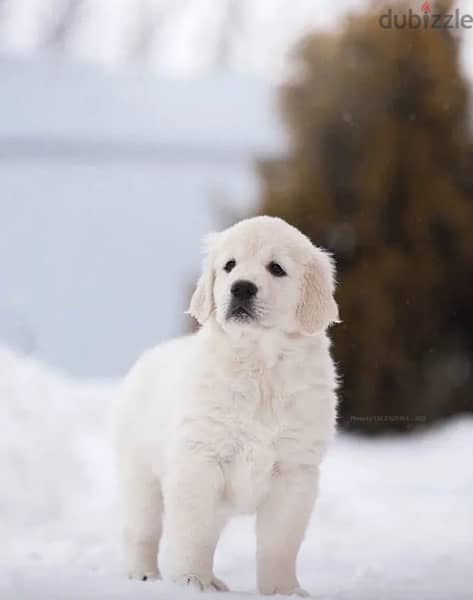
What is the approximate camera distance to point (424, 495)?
16.2 ft

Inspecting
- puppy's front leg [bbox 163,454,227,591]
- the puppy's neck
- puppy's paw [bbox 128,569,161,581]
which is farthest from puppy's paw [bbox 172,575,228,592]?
the puppy's neck

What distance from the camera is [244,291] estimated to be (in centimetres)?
270

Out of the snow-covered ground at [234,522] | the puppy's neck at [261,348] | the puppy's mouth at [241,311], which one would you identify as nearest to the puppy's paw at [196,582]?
the snow-covered ground at [234,522]

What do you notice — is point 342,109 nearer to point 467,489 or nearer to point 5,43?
point 5,43

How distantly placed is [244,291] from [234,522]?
2.07 meters

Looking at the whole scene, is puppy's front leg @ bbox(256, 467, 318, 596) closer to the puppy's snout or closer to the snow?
the puppy's snout

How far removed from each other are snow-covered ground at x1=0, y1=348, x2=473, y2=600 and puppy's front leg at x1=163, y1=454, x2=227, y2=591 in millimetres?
185

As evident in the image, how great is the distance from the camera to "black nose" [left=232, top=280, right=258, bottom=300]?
2.70 meters

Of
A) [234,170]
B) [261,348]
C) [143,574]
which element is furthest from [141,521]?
[234,170]

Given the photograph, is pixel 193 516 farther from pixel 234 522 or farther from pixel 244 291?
pixel 234 522

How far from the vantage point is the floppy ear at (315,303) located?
2.82 m

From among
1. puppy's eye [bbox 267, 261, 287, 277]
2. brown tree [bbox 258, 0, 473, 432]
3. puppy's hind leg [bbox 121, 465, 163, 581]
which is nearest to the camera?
puppy's eye [bbox 267, 261, 287, 277]

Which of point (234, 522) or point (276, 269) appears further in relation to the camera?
point (234, 522)

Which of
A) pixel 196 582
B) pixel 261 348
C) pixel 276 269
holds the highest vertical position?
pixel 276 269
